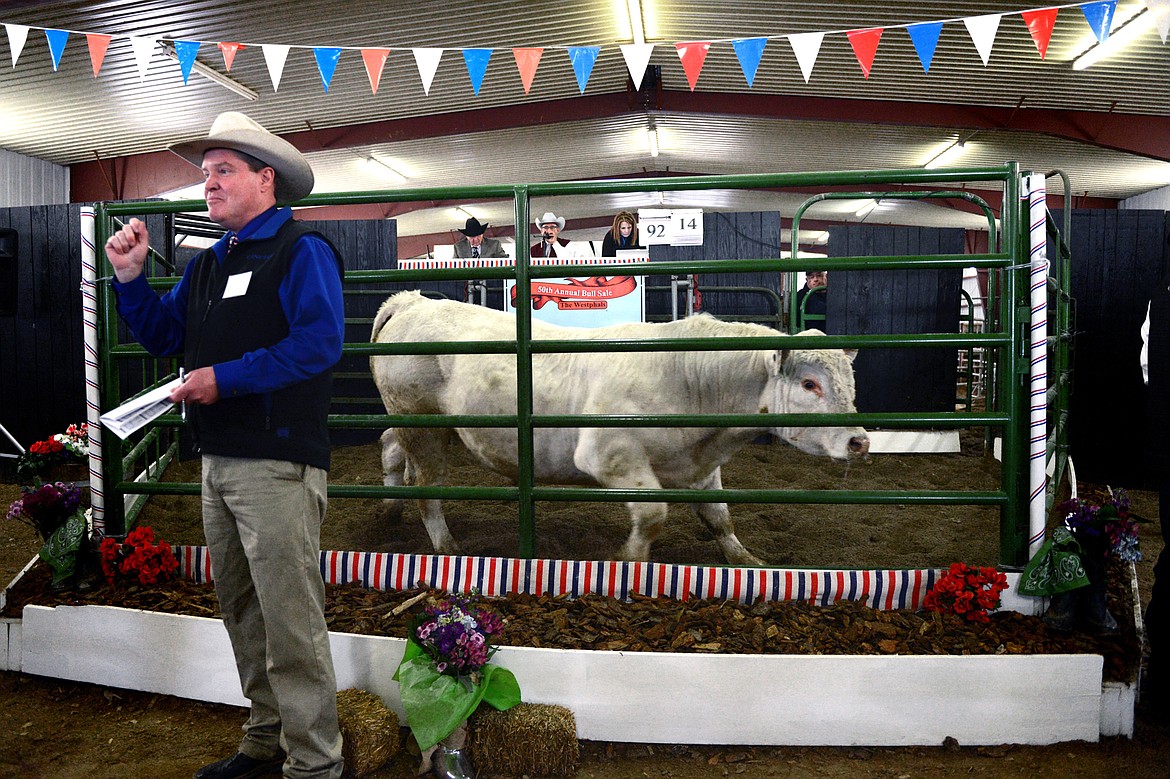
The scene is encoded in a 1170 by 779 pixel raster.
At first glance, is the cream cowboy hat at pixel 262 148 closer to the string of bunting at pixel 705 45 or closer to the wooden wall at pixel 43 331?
the string of bunting at pixel 705 45

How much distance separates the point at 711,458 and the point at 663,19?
6.51 meters

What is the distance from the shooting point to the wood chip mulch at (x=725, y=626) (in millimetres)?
2518

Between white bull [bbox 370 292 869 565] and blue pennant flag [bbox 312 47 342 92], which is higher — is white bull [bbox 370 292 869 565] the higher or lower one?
the lower one

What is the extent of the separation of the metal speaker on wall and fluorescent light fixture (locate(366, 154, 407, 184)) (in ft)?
25.1

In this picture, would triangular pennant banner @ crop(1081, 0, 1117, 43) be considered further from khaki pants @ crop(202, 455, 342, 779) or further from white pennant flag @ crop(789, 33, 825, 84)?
khaki pants @ crop(202, 455, 342, 779)

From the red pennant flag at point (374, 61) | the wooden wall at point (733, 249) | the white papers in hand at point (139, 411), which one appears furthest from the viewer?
the wooden wall at point (733, 249)

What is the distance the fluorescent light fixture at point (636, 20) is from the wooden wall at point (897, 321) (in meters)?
3.01

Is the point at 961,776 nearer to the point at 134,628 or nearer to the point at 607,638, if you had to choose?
the point at 607,638

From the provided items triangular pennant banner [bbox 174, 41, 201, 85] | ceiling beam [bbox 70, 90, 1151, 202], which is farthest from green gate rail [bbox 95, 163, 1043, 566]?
ceiling beam [bbox 70, 90, 1151, 202]

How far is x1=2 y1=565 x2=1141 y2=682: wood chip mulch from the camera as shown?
8.26 ft

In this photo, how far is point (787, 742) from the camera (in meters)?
2.38

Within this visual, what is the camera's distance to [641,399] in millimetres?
3512

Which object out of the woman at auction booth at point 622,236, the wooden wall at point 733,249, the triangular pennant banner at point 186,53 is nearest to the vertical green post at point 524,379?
the triangular pennant banner at point 186,53

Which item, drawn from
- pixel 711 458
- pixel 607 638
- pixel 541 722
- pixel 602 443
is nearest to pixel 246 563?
pixel 541 722
